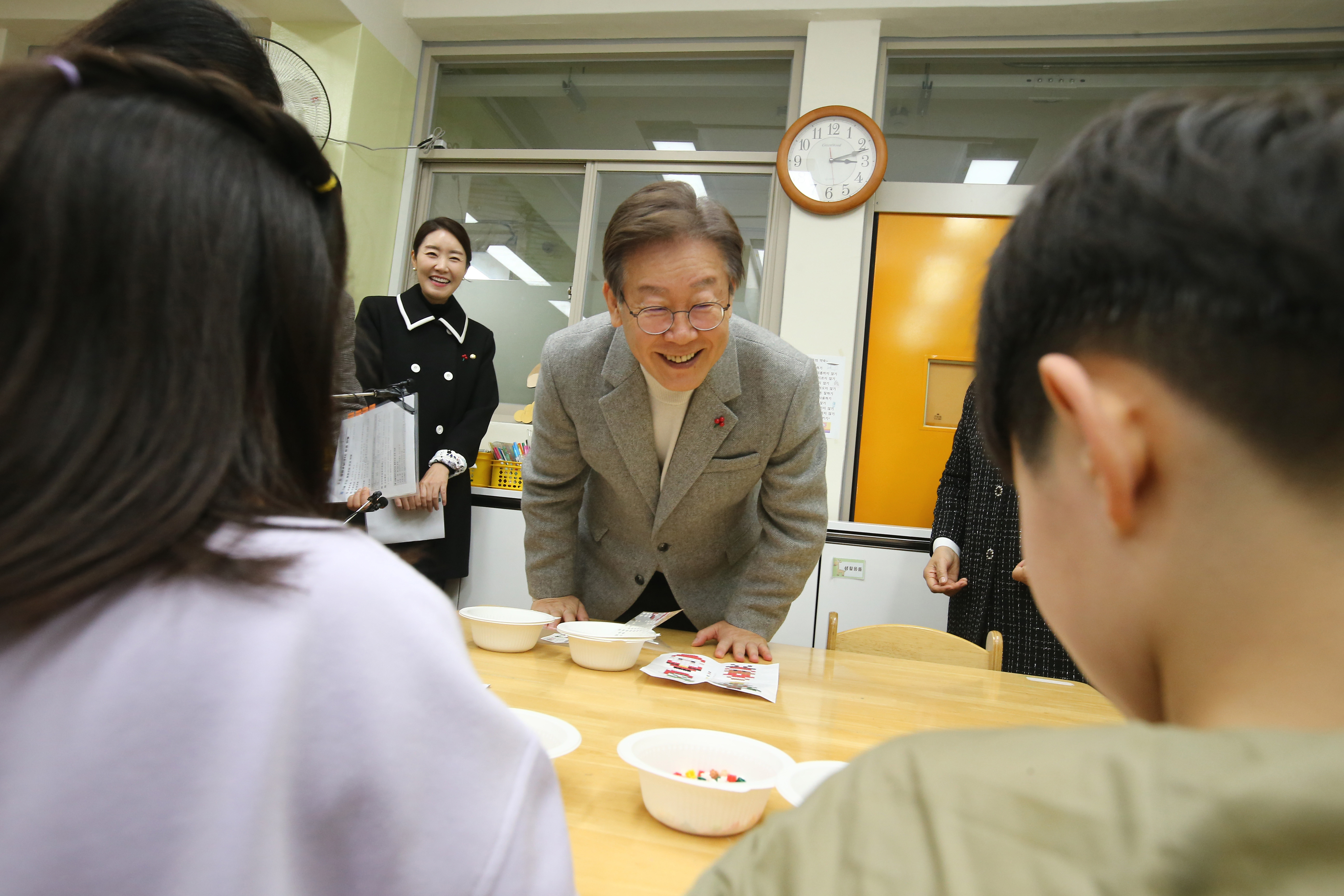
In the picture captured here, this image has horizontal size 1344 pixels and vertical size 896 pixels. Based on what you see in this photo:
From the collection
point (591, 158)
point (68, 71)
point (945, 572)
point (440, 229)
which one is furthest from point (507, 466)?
point (68, 71)

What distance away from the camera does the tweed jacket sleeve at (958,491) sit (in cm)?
250

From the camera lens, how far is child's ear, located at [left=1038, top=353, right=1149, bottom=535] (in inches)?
13.7

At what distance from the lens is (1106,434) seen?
13.8 inches

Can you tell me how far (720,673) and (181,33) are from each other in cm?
117

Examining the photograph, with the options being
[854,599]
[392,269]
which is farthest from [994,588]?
[392,269]

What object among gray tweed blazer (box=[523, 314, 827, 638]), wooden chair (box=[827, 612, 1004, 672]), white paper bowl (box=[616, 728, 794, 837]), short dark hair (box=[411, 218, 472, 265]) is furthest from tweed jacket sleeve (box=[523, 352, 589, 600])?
short dark hair (box=[411, 218, 472, 265])

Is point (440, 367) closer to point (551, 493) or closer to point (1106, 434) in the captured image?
point (551, 493)

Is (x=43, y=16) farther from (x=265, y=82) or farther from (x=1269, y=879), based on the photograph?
(x=1269, y=879)

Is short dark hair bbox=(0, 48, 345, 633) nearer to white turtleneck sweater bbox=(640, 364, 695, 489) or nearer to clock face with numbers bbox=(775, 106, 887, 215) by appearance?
white turtleneck sweater bbox=(640, 364, 695, 489)

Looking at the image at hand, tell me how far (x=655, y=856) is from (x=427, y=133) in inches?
153

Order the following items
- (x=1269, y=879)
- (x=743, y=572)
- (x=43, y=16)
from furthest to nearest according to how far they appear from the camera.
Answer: (x=43, y=16), (x=743, y=572), (x=1269, y=879)

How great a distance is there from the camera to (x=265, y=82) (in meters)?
1.09

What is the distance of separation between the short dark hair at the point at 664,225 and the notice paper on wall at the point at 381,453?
3.96 ft

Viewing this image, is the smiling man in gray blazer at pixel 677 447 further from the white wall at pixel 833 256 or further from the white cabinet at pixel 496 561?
the white wall at pixel 833 256
